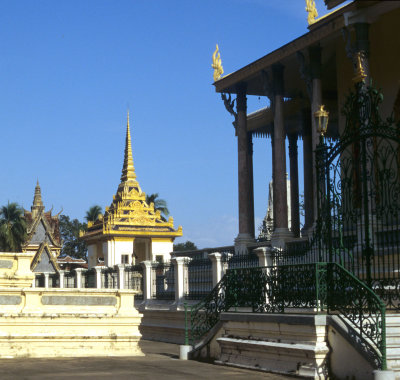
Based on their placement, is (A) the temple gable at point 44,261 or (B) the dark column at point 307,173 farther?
(A) the temple gable at point 44,261

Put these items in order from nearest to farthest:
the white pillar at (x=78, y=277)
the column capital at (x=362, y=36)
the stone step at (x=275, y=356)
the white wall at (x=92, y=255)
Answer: the stone step at (x=275, y=356), the column capital at (x=362, y=36), the white pillar at (x=78, y=277), the white wall at (x=92, y=255)

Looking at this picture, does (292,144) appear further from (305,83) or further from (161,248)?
(161,248)

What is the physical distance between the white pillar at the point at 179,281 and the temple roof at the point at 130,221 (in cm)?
2084

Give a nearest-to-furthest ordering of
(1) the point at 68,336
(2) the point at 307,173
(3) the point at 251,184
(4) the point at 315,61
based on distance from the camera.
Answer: (1) the point at 68,336 → (4) the point at 315,61 → (3) the point at 251,184 → (2) the point at 307,173

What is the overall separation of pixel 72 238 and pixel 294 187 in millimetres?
63802

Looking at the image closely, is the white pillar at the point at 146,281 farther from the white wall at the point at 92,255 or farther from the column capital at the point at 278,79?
the white wall at the point at 92,255

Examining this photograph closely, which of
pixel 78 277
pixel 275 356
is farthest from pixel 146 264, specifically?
pixel 275 356

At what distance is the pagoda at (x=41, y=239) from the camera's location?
50219mm

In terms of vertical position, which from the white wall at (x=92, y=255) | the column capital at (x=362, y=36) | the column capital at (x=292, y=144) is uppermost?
the column capital at (x=362, y=36)

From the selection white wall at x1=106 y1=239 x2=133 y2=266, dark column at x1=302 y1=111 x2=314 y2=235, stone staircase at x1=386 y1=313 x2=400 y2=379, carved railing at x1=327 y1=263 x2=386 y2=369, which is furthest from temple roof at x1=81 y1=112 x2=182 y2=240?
stone staircase at x1=386 y1=313 x2=400 y2=379

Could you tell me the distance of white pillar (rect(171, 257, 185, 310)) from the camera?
897 inches

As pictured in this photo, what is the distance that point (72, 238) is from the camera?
93688 millimetres

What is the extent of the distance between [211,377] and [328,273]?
262 centimetres

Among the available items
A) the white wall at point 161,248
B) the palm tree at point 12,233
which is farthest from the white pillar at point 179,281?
the palm tree at point 12,233
